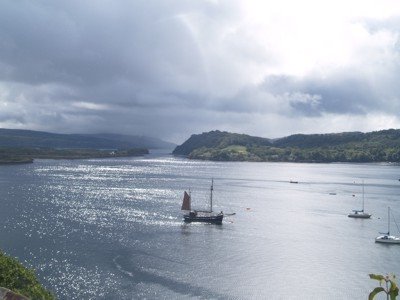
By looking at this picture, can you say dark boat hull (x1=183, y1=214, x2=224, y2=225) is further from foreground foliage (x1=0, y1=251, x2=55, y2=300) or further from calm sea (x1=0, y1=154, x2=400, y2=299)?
foreground foliage (x1=0, y1=251, x2=55, y2=300)

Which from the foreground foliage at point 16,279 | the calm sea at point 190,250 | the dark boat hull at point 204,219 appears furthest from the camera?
the dark boat hull at point 204,219

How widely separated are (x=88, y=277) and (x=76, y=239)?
30.3m

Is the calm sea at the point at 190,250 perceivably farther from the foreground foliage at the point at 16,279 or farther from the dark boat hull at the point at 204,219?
the foreground foliage at the point at 16,279

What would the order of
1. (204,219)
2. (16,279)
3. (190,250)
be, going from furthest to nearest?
(204,219) < (190,250) < (16,279)

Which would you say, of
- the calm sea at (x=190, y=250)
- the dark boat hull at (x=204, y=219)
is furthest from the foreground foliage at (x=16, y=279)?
the dark boat hull at (x=204, y=219)

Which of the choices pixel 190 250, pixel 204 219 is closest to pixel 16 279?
pixel 190 250

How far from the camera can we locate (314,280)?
79375 mm

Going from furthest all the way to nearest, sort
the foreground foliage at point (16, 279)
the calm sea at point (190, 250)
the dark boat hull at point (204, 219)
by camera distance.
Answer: the dark boat hull at point (204, 219) < the calm sea at point (190, 250) < the foreground foliage at point (16, 279)

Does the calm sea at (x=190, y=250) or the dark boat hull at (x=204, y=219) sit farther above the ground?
the dark boat hull at (x=204, y=219)

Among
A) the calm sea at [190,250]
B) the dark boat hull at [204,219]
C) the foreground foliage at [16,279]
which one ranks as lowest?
the calm sea at [190,250]

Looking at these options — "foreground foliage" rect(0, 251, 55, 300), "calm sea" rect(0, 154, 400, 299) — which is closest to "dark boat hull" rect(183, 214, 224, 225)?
"calm sea" rect(0, 154, 400, 299)

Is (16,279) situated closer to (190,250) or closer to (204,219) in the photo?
(190,250)

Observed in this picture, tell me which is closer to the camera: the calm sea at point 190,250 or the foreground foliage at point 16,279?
the foreground foliage at point 16,279

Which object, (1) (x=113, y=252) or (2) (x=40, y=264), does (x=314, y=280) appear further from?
(2) (x=40, y=264)
